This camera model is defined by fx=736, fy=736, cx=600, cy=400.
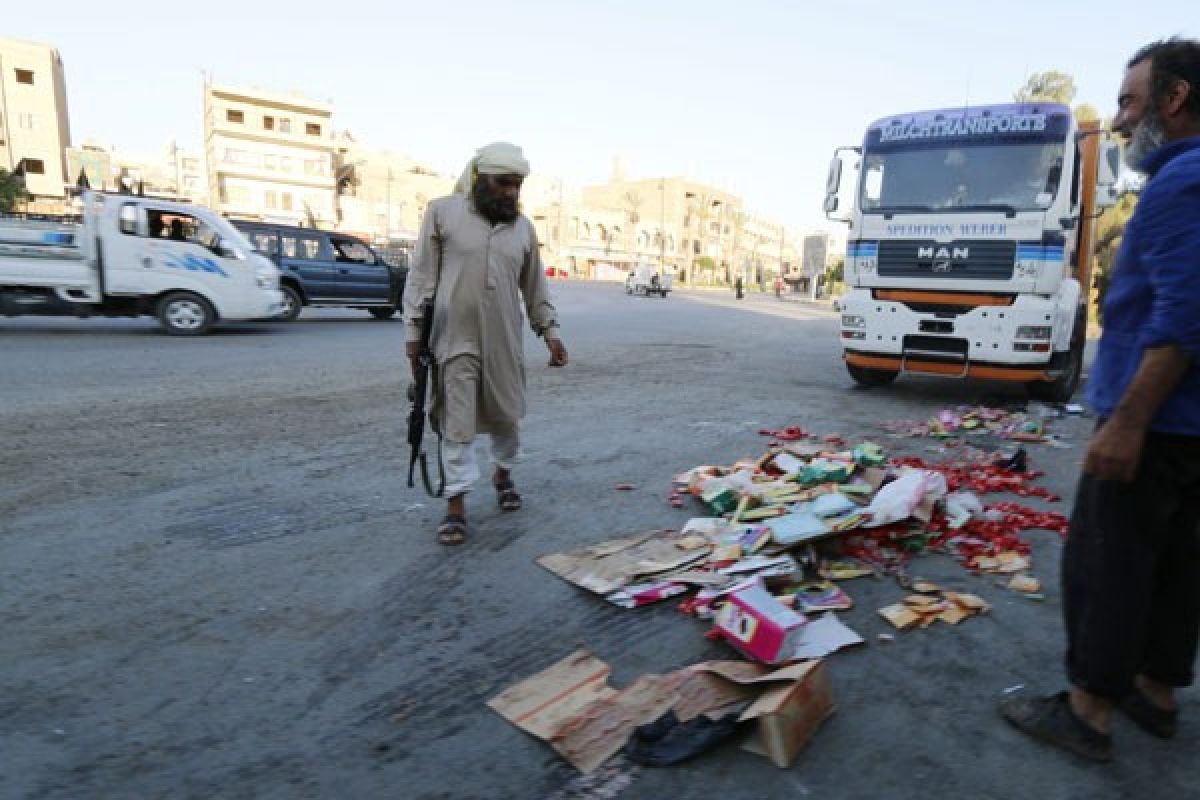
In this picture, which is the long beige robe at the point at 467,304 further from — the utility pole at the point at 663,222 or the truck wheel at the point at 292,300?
the utility pole at the point at 663,222

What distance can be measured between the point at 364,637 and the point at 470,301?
63.0 inches

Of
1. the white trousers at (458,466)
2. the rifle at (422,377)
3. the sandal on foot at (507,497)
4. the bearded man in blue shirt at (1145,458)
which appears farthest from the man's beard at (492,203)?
the bearded man in blue shirt at (1145,458)

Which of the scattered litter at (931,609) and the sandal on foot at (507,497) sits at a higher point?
the sandal on foot at (507,497)

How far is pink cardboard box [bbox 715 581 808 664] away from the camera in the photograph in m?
2.40

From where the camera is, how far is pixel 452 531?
359 cm

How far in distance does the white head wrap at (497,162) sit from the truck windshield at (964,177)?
5787 millimetres

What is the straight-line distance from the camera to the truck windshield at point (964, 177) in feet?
24.0

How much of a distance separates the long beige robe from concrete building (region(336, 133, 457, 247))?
56.9 meters

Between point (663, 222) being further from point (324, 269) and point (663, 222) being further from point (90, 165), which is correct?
point (324, 269)

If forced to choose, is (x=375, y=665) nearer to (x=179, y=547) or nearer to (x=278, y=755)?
(x=278, y=755)

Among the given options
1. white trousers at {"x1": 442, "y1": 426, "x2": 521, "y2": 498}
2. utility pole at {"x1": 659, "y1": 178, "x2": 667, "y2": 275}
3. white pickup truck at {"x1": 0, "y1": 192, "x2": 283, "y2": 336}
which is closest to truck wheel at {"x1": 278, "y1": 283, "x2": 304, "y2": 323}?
white pickup truck at {"x1": 0, "y1": 192, "x2": 283, "y2": 336}

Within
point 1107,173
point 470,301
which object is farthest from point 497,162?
point 1107,173

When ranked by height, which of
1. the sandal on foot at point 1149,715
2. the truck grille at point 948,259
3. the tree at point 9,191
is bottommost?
the sandal on foot at point 1149,715

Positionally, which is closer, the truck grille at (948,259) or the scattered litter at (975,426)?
the scattered litter at (975,426)
